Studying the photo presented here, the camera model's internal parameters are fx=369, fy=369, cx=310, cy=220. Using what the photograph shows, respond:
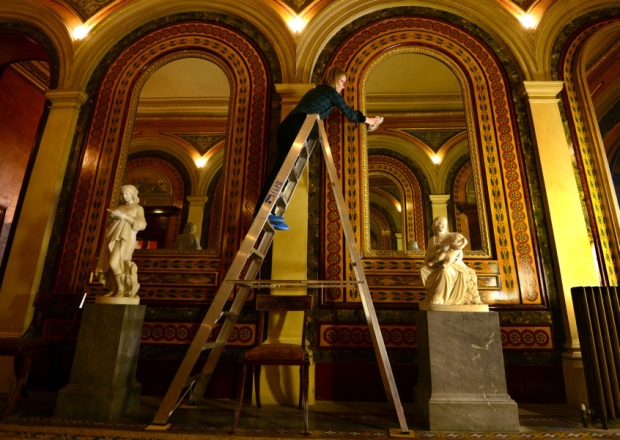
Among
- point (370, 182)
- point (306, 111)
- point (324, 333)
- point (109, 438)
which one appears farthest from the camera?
point (370, 182)

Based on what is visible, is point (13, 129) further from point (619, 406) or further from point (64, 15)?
point (619, 406)

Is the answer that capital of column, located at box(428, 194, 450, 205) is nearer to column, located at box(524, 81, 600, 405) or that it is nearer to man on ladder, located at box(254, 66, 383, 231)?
column, located at box(524, 81, 600, 405)

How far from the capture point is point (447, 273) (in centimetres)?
288

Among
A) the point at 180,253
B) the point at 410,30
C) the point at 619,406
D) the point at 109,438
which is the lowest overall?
the point at 109,438

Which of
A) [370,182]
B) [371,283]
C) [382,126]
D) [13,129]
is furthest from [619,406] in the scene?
[13,129]

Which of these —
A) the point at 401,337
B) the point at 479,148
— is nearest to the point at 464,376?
the point at 401,337

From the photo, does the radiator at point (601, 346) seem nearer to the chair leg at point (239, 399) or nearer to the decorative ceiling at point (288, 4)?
the chair leg at point (239, 399)

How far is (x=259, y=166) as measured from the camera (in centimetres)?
407

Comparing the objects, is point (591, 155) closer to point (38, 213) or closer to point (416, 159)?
point (416, 159)

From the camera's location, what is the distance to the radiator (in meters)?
2.64

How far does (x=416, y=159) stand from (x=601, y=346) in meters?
2.89

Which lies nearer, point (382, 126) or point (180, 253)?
point (180, 253)

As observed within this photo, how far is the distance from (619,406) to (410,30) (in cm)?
422

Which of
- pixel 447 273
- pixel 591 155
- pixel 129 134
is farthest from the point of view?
pixel 129 134
